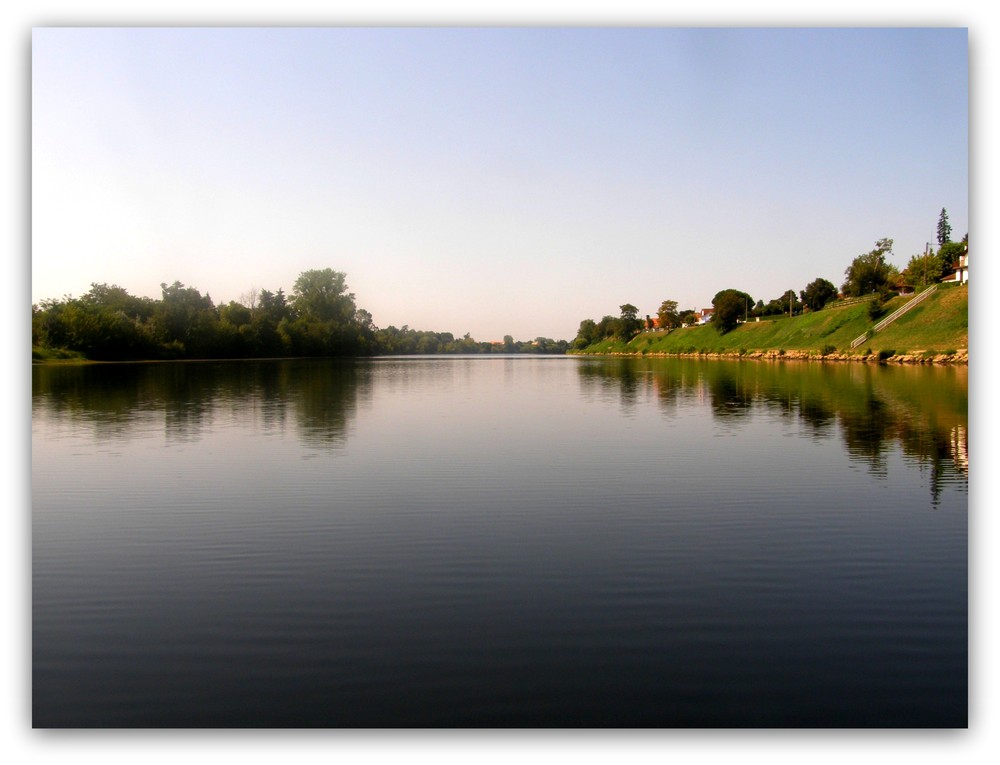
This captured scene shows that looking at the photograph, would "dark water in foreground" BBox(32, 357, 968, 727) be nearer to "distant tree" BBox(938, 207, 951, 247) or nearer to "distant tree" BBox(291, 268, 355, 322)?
"distant tree" BBox(938, 207, 951, 247)

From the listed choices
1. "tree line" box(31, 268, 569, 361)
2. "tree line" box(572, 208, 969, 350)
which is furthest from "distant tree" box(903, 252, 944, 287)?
"tree line" box(31, 268, 569, 361)

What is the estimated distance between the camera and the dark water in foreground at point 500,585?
22.7ft

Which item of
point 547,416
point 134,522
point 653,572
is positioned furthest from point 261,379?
point 653,572

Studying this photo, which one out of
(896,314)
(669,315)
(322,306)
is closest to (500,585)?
(322,306)

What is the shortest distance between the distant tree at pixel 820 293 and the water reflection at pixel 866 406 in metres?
59.5

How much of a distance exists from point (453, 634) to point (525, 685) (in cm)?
124

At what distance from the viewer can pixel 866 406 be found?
1273 inches

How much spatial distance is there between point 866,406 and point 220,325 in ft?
146

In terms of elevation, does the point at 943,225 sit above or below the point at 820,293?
below

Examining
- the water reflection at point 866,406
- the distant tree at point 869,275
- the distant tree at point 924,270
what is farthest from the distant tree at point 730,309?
the water reflection at point 866,406

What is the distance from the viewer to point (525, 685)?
22.8ft

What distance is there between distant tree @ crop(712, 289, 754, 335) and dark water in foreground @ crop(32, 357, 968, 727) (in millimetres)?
121381

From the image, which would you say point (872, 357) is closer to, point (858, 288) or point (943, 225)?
point (858, 288)
